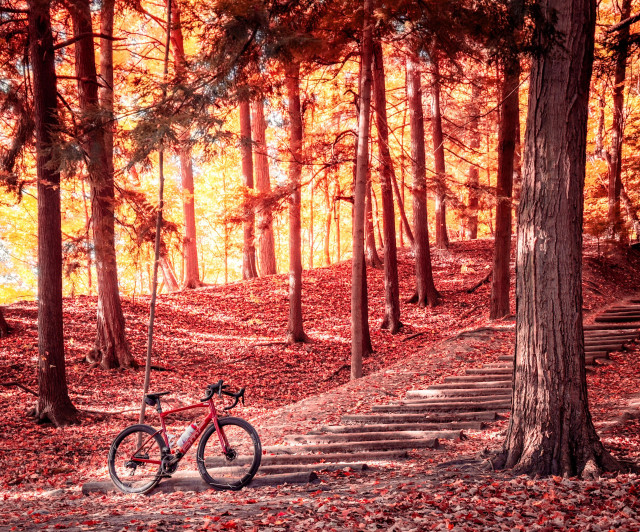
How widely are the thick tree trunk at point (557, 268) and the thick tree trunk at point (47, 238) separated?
7182 millimetres

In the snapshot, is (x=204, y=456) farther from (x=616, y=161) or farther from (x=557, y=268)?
(x=616, y=161)

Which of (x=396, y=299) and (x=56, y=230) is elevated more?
(x=56, y=230)

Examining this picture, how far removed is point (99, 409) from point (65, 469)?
95.5 inches

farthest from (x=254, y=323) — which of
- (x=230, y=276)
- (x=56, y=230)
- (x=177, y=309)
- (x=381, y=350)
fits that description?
(x=230, y=276)

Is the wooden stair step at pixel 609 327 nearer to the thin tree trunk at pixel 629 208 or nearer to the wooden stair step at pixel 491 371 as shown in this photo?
the wooden stair step at pixel 491 371

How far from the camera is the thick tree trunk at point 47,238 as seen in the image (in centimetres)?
922

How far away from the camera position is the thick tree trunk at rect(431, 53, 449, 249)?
14047mm

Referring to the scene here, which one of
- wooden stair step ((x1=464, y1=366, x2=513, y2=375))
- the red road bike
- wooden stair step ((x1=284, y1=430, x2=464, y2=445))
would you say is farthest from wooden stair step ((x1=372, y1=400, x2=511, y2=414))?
the red road bike

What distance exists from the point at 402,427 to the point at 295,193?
24.0ft

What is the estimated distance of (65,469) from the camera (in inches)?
313

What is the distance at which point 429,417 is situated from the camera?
7738 millimetres

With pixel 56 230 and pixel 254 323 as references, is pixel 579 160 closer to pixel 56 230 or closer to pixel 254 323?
pixel 56 230

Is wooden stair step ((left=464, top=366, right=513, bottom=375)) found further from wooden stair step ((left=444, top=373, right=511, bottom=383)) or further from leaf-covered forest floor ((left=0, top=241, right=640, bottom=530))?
leaf-covered forest floor ((left=0, top=241, right=640, bottom=530))

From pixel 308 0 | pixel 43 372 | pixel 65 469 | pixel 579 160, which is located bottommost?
pixel 65 469
